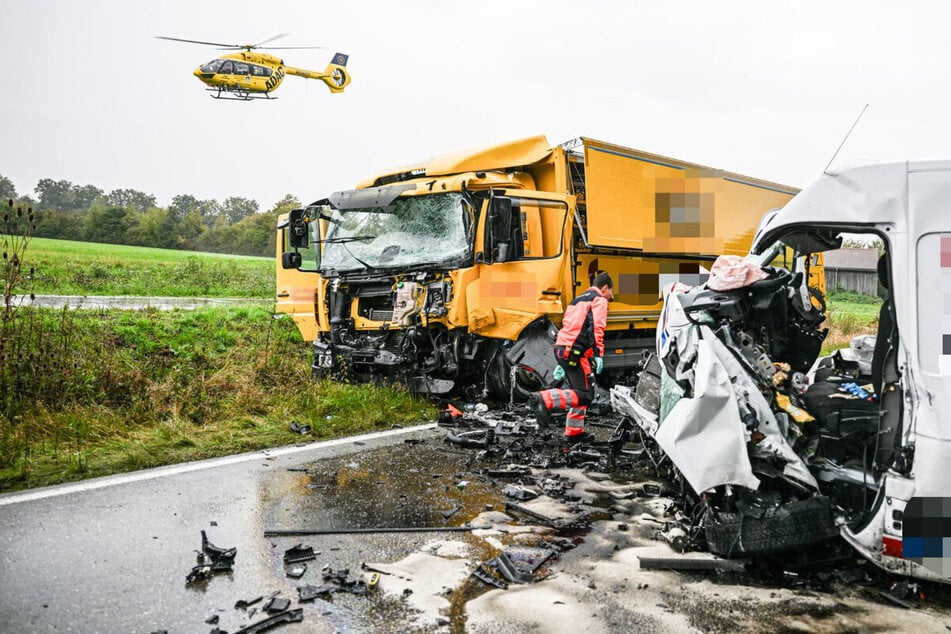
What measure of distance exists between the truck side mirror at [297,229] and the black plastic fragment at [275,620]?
6.18 meters

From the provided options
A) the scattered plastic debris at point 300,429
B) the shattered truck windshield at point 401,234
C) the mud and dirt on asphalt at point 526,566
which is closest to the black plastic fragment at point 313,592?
the mud and dirt on asphalt at point 526,566

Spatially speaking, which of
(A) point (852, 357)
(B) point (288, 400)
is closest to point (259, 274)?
(B) point (288, 400)

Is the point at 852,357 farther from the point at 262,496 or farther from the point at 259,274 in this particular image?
the point at 259,274

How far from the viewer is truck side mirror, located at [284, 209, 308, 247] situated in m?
8.55

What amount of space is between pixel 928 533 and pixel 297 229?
7.39 meters

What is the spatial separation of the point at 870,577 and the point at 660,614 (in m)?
1.27

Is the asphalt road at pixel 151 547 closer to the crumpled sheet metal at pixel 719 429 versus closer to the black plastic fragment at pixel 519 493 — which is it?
the black plastic fragment at pixel 519 493

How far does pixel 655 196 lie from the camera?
9.01m

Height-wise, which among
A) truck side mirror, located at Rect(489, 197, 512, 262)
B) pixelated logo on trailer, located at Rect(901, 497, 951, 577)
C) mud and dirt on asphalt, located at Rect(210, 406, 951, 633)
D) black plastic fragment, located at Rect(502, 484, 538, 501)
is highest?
truck side mirror, located at Rect(489, 197, 512, 262)

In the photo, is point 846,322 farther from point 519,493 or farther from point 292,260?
point 519,493

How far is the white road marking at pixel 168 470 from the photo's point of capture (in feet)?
14.7

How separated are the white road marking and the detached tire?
3.74 meters

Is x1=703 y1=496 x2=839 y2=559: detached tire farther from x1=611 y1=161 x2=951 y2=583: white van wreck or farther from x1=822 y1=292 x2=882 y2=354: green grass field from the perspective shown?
x1=822 y1=292 x2=882 y2=354: green grass field


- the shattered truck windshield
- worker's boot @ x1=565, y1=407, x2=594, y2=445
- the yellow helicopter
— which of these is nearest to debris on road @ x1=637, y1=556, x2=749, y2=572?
worker's boot @ x1=565, y1=407, x2=594, y2=445
